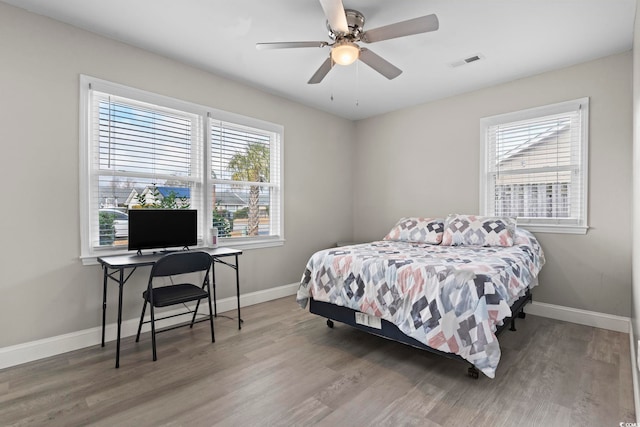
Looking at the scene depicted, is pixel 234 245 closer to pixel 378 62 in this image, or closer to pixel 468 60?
pixel 378 62

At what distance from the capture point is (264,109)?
4.05 m

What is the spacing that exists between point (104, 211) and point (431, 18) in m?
2.96

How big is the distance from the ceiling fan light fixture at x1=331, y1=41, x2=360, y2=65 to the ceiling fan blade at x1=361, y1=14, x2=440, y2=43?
103 mm

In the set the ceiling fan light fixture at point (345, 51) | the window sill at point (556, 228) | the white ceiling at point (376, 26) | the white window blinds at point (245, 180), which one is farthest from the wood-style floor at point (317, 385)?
the white ceiling at point (376, 26)

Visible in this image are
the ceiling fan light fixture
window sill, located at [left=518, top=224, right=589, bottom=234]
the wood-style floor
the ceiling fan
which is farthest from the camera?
window sill, located at [left=518, top=224, right=589, bottom=234]

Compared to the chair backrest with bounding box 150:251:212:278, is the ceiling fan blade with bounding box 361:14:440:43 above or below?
above

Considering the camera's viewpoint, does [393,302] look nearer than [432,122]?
Yes

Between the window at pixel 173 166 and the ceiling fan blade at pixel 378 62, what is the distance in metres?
1.74

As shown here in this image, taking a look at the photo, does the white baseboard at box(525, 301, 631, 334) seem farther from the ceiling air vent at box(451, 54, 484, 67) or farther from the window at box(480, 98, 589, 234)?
the ceiling air vent at box(451, 54, 484, 67)

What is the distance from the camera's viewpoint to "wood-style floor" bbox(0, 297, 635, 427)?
1.81 m

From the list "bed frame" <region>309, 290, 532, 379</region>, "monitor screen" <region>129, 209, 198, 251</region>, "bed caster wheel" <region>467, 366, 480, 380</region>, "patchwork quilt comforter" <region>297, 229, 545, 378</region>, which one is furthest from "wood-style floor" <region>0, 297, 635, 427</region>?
"monitor screen" <region>129, 209, 198, 251</region>

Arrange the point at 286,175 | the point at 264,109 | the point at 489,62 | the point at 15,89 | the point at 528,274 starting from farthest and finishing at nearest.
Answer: the point at 286,175, the point at 264,109, the point at 489,62, the point at 528,274, the point at 15,89

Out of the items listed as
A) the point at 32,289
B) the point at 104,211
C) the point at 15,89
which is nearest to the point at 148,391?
the point at 32,289

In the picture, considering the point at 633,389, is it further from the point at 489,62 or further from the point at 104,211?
the point at 104,211
